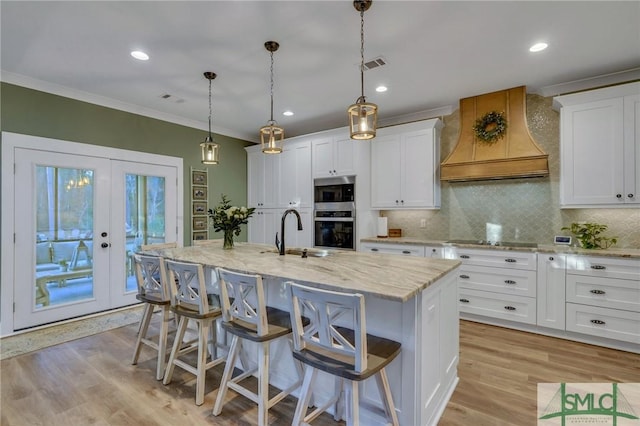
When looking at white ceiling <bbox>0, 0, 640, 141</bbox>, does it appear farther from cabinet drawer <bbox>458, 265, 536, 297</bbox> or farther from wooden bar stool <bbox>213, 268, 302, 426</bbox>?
cabinet drawer <bbox>458, 265, 536, 297</bbox>

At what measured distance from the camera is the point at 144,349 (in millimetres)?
3023

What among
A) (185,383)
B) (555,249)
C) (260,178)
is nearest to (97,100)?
(260,178)

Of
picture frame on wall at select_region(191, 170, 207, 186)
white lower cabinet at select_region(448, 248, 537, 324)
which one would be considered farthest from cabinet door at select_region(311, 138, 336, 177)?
white lower cabinet at select_region(448, 248, 537, 324)

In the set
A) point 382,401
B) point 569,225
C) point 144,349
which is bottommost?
point 144,349

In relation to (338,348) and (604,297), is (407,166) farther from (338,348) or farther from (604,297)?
(338,348)

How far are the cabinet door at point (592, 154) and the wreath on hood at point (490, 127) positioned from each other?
583mm

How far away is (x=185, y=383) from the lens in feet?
7.91

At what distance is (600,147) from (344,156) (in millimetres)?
2912

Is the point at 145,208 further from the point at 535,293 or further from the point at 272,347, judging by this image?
the point at 535,293

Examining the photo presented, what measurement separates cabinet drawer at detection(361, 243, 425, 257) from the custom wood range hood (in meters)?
0.99

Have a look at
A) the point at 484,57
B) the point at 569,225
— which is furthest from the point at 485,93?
the point at 569,225

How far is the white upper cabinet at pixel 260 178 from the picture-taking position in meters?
5.45

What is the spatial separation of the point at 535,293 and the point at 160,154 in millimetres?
5204

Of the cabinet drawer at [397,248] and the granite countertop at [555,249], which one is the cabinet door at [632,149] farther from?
the cabinet drawer at [397,248]
